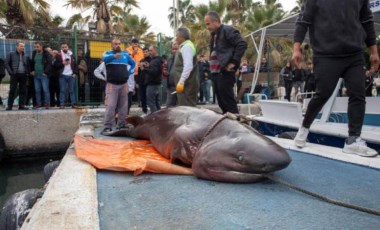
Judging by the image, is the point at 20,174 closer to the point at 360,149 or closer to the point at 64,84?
→ the point at 64,84

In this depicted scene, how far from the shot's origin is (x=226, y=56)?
17.9 ft

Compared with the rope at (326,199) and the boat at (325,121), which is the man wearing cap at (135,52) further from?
the rope at (326,199)

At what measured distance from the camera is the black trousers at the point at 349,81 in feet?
12.3

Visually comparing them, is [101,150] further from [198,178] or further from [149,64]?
[149,64]

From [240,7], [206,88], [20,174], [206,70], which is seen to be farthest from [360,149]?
[240,7]

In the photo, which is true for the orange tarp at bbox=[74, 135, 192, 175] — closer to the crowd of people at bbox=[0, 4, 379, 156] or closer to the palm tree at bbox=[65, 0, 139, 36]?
the crowd of people at bbox=[0, 4, 379, 156]

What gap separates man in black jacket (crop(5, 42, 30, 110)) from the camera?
387 inches

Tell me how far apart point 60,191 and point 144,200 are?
64 centimetres

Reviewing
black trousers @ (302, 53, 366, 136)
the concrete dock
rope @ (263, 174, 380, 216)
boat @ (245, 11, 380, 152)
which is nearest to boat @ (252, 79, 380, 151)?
boat @ (245, 11, 380, 152)

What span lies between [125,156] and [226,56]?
7.08 ft

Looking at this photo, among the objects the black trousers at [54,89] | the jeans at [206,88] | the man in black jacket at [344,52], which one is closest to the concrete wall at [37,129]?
the black trousers at [54,89]

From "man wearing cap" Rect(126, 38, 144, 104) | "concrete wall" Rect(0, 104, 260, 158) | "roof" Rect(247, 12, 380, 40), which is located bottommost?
"concrete wall" Rect(0, 104, 260, 158)

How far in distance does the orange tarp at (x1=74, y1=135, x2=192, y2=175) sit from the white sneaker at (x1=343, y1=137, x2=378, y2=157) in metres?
1.65

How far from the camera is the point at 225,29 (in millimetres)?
5484
